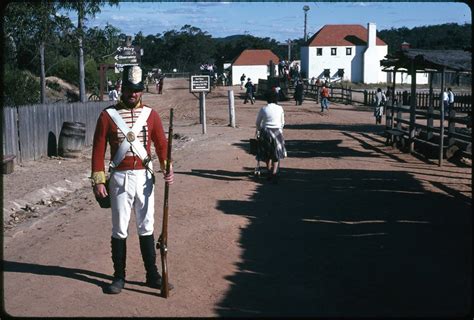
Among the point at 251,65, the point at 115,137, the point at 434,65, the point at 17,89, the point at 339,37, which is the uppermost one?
the point at 339,37

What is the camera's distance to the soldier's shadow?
259 inches

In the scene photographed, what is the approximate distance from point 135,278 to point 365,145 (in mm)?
14891

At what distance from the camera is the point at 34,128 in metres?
17.5

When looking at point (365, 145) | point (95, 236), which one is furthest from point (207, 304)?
point (365, 145)

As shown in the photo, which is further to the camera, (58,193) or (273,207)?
(58,193)

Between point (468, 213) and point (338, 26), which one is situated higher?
point (338, 26)

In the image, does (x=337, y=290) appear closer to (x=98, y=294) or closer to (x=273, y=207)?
(x=98, y=294)

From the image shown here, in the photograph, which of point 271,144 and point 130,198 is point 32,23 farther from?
point 130,198

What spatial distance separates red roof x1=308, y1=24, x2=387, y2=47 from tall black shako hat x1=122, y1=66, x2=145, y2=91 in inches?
2972

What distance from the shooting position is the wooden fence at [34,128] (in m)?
15.9

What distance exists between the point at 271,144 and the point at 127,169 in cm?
693

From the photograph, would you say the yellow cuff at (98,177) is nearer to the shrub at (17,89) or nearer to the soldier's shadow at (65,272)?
the soldier's shadow at (65,272)

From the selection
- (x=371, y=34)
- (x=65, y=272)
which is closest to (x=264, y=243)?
(x=65, y=272)

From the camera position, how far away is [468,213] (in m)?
9.95
